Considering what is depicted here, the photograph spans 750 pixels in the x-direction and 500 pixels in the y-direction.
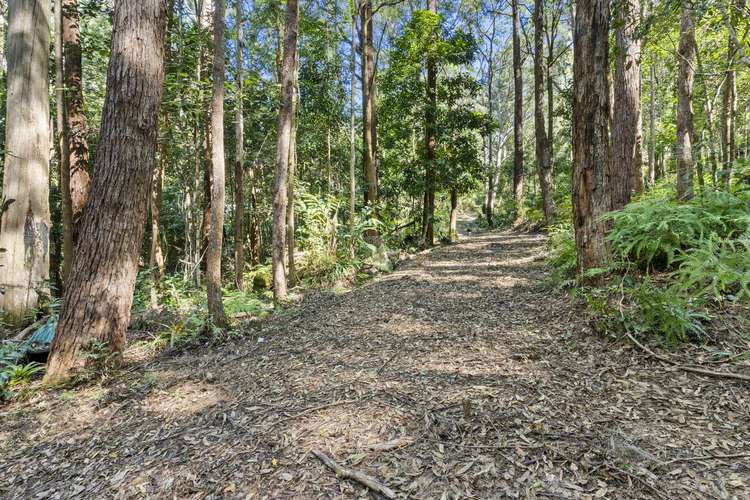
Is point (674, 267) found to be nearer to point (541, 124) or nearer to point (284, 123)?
point (284, 123)

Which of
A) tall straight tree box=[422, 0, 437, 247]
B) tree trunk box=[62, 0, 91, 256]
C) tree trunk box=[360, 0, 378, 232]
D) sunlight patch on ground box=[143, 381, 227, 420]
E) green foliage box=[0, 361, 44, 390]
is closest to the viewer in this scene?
sunlight patch on ground box=[143, 381, 227, 420]

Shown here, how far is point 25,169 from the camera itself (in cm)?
494

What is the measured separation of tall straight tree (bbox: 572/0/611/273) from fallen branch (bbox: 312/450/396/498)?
3174 mm

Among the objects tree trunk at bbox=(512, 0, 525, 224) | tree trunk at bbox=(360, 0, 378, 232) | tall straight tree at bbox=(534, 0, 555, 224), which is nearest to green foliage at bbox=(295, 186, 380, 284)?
tree trunk at bbox=(360, 0, 378, 232)

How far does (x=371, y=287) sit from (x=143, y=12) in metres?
4.68

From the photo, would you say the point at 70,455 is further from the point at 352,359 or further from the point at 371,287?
the point at 371,287

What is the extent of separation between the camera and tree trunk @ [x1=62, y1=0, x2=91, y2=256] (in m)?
6.18

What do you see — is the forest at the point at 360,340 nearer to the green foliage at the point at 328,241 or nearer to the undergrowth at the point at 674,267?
the undergrowth at the point at 674,267

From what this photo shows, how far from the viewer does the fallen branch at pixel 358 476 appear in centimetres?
165

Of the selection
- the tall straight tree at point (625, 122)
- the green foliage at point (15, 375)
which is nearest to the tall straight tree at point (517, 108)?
the tall straight tree at point (625, 122)

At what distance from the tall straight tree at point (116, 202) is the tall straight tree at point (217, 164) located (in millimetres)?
836

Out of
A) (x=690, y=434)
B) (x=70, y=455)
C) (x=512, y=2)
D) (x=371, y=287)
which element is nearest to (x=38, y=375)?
(x=70, y=455)

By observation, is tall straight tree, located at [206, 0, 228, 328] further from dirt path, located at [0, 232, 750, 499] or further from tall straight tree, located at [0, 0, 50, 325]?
tall straight tree, located at [0, 0, 50, 325]

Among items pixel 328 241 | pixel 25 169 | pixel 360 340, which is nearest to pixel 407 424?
pixel 360 340
